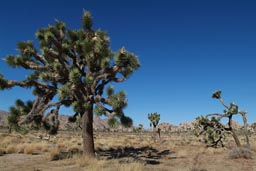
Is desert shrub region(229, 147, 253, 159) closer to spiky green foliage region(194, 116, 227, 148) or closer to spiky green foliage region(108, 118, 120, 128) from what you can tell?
spiky green foliage region(194, 116, 227, 148)

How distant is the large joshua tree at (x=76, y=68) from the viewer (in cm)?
1048

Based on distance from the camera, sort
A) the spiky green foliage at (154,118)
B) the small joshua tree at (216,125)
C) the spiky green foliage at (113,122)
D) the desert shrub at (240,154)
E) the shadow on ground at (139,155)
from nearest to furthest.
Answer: the spiky green foliage at (113,122)
the shadow on ground at (139,155)
the desert shrub at (240,154)
the small joshua tree at (216,125)
the spiky green foliage at (154,118)

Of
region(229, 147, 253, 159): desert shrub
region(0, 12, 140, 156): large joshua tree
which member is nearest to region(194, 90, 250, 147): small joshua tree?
region(229, 147, 253, 159): desert shrub

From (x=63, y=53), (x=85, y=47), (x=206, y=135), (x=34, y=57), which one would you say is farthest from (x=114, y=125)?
(x=206, y=135)

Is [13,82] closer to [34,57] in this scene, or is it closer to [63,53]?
[34,57]

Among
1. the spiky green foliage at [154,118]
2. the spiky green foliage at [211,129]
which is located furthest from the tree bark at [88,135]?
the spiky green foliage at [154,118]

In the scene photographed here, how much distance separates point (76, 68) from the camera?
10.7 metres

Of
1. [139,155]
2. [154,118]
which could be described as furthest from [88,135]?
[154,118]

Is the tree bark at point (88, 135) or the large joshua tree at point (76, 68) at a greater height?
the large joshua tree at point (76, 68)

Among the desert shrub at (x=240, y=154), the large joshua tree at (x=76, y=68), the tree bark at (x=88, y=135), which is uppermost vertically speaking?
the large joshua tree at (x=76, y=68)

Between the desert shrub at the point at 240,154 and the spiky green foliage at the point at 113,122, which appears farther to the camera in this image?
the desert shrub at the point at 240,154

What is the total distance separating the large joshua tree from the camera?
10484 mm

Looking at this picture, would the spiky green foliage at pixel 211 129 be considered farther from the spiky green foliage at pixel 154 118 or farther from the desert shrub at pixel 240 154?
the spiky green foliage at pixel 154 118

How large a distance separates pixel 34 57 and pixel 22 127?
3019 mm
